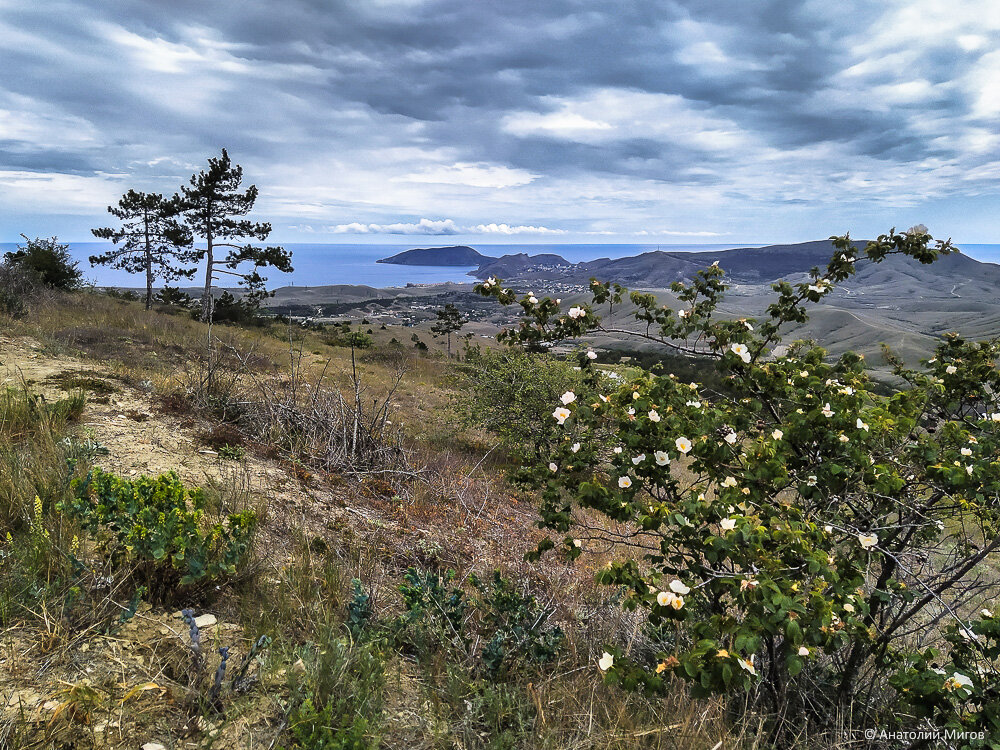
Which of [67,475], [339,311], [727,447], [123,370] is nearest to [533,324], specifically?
[727,447]

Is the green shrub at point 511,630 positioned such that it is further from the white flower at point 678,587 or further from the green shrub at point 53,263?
the green shrub at point 53,263

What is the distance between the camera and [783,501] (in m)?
3.06

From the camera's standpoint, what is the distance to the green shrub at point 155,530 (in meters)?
2.49

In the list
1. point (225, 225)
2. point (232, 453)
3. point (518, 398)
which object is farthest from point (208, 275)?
point (232, 453)

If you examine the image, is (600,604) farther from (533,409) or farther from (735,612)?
(533,409)

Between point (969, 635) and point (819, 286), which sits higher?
point (819, 286)

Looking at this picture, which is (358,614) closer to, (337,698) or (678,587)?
(337,698)

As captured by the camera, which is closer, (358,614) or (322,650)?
(322,650)

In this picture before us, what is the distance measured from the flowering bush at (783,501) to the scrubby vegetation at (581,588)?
0.02 metres

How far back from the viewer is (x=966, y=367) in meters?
3.37

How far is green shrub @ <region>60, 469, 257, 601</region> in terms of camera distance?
8.18ft

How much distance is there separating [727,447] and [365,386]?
38.8ft

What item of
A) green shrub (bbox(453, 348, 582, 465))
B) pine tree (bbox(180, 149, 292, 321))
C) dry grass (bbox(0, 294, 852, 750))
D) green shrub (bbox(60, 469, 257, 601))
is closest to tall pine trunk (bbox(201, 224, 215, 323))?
pine tree (bbox(180, 149, 292, 321))

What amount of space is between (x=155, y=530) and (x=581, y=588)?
120 inches
